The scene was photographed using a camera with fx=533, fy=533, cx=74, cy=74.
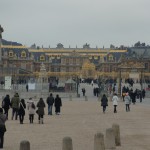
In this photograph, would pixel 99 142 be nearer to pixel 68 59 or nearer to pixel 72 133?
pixel 72 133

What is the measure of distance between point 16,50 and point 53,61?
25021mm

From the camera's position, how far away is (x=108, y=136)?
13430 millimetres

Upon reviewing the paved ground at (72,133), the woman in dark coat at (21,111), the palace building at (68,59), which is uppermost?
the palace building at (68,59)

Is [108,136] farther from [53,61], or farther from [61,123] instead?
[53,61]

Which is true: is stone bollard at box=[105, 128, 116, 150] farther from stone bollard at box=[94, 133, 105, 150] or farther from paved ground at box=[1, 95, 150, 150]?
stone bollard at box=[94, 133, 105, 150]

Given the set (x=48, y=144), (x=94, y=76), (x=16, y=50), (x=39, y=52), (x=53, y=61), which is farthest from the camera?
(x=53, y=61)

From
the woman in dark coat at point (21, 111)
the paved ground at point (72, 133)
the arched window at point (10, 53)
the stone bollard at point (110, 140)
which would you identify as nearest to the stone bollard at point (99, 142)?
the stone bollard at point (110, 140)

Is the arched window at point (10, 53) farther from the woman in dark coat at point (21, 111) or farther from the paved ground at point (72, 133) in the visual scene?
the woman in dark coat at point (21, 111)

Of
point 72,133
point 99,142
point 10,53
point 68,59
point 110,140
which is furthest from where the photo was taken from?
point 68,59

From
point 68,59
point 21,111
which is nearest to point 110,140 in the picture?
point 21,111

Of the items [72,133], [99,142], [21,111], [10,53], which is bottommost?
[72,133]

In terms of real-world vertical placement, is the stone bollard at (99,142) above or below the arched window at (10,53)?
below

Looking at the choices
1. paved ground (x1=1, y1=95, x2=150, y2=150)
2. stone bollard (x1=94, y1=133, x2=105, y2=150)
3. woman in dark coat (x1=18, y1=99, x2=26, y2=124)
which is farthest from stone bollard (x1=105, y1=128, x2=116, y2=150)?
woman in dark coat (x1=18, y1=99, x2=26, y2=124)

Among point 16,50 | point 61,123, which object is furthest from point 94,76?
point 61,123
